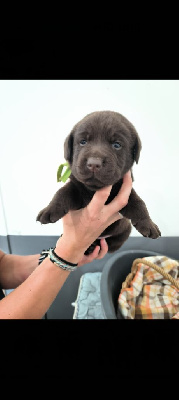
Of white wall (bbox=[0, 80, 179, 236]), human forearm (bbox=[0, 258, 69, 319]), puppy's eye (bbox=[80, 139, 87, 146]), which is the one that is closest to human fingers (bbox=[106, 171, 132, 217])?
puppy's eye (bbox=[80, 139, 87, 146])

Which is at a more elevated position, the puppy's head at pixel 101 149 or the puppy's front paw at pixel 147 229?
the puppy's head at pixel 101 149

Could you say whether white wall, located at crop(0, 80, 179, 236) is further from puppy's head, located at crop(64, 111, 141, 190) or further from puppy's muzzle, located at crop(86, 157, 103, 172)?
puppy's muzzle, located at crop(86, 157, 103, 172)

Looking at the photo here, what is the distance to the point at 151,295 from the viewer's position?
2.06m

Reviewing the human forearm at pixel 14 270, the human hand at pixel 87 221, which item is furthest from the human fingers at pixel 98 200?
the human forearm at pixel 14 270

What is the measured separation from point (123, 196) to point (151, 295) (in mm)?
1365

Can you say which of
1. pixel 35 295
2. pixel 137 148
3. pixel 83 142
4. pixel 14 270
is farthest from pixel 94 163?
pixel 14 270

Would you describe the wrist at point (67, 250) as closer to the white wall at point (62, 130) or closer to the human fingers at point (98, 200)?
the human fingers at point (98, 200)

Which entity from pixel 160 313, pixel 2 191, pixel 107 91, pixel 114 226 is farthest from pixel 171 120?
pixel 160 313

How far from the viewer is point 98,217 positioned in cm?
103

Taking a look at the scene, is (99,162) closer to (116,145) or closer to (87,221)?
(116,145)

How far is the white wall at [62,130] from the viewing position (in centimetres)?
138

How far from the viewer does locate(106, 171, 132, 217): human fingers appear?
3.29 ft

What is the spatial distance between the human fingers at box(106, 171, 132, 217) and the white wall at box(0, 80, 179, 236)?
46 cm
